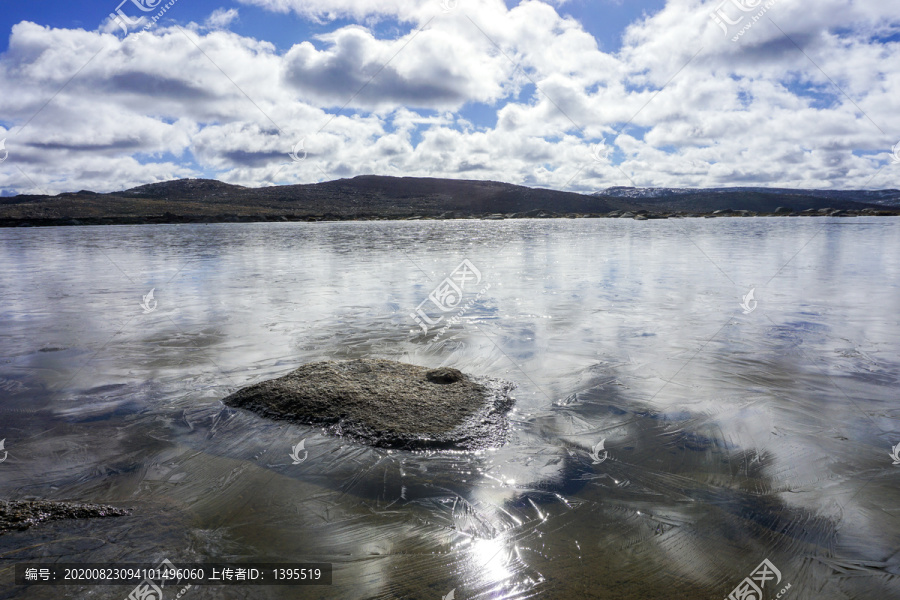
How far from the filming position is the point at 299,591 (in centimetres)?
304

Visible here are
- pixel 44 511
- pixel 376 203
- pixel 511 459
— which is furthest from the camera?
pixel 376 203

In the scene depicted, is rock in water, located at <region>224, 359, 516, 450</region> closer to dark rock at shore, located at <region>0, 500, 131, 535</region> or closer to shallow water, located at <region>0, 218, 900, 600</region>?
shallow water, located at <region>0, 218, 900, 600</region>

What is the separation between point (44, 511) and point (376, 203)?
149472mm

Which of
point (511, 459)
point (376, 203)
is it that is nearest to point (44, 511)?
point (511, 459)

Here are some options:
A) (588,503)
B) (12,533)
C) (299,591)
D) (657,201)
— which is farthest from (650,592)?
(657,201)

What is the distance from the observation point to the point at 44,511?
3686 mm

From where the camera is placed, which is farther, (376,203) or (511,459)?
(376,203)

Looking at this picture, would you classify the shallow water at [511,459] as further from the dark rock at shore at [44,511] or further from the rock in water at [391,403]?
the rock in water at [391,403]

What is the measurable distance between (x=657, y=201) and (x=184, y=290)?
206 m

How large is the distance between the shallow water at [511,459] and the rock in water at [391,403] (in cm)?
23

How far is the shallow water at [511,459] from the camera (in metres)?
3.26

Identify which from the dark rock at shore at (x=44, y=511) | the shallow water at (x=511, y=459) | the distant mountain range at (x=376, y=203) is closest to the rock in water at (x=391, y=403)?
the shallow water at (x=511, y=459)

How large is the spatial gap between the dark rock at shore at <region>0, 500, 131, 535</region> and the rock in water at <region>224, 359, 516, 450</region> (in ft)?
6.14

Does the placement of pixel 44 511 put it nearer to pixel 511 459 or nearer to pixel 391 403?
pixel 391 403
